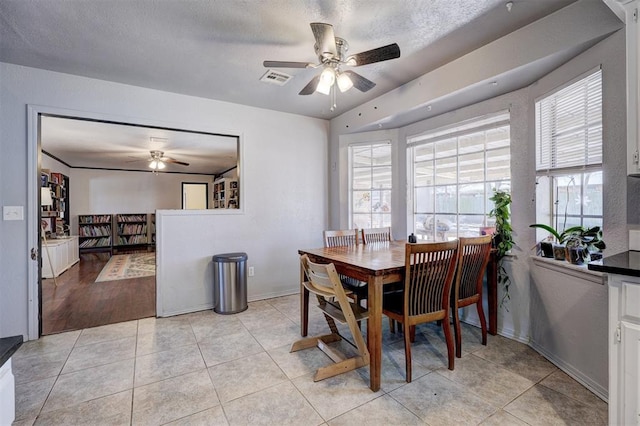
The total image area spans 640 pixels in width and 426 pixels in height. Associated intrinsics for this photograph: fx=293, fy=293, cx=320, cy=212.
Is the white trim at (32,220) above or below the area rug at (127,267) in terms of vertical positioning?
above

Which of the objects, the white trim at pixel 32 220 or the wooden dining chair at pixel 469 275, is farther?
the white trim at pixel 32 220

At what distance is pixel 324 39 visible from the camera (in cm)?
185

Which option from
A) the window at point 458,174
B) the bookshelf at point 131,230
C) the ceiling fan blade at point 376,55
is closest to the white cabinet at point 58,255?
the bookshelf at point 131,230

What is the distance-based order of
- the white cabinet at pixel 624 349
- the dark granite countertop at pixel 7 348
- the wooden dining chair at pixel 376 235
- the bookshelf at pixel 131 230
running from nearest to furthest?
1. the dark granite countertop at pixel 7 348
2. the white cabinet at pixel 624 349
3. the wooden dining chair at pixel 376 235
4. the bookshelf at pixel 131 230

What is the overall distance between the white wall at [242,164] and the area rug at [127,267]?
2.56 m

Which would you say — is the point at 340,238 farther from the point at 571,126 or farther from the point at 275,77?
the point at 571,126

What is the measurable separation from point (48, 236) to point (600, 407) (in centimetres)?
799

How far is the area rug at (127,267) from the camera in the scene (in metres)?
5.20

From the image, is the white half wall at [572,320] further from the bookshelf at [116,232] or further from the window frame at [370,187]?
the bookshelf at [116,232]

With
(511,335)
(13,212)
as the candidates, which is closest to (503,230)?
(511,335)

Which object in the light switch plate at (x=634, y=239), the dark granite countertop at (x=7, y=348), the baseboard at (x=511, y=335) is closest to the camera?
the dark granite countertop at (x=7, y=348)

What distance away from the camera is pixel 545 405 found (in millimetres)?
1748

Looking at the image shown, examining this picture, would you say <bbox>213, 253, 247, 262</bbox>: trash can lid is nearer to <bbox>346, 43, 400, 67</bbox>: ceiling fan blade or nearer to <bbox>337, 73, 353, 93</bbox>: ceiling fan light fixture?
<bbox>337, 73, 353, 93</bbox>: ceiling fan light fixture

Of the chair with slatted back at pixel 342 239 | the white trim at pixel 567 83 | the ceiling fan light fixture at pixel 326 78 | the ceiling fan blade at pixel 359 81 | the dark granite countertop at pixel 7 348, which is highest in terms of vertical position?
the ceiling fan blade at pixel 359 81
